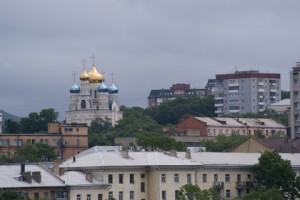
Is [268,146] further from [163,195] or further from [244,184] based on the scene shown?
[163,195]

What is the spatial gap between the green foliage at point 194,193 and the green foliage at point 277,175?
12.7 m

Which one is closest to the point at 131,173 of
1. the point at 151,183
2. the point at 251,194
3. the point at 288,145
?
the point at 151,183

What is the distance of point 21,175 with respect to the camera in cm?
13050

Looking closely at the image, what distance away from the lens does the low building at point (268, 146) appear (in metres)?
173

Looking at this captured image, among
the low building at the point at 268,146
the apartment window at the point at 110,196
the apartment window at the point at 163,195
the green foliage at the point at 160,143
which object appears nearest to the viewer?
the apartment window at the point at 110,196

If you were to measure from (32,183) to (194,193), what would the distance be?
45.1 feet

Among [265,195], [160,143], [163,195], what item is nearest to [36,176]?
[163,195]

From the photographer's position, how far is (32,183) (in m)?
130

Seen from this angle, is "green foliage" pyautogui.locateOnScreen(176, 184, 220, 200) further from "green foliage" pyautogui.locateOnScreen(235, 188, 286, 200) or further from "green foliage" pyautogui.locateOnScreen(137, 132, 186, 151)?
"green foliage" pyautogui.locateOnScreen(137, 132, 186, 151)

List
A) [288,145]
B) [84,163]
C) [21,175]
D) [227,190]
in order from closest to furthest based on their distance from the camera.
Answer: [21,175] < [84,163] < [227,190] < [288,145]

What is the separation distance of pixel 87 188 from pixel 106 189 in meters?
3.23

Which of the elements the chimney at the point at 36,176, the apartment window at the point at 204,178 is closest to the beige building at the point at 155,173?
the apartment window at the point at 204,178

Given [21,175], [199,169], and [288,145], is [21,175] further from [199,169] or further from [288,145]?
[288,145]

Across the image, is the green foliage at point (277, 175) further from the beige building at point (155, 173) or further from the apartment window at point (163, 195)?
the apartment window at point (163, 195)
